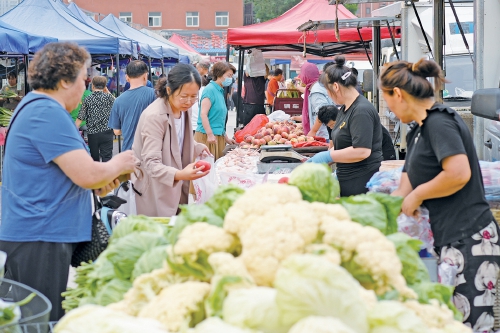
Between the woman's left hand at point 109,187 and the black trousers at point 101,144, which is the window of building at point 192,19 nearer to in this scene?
the black trousers at point 101,144

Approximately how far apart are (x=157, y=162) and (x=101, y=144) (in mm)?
7389

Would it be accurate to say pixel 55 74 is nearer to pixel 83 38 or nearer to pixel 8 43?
pixel 8 43

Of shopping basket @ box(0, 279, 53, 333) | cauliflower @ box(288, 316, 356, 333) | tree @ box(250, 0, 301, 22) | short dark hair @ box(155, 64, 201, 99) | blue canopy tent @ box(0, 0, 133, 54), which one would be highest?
tree @ box(250, 0, 301, 22)

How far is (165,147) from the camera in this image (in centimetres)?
459

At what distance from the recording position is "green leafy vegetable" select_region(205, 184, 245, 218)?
→ 7.59 ft

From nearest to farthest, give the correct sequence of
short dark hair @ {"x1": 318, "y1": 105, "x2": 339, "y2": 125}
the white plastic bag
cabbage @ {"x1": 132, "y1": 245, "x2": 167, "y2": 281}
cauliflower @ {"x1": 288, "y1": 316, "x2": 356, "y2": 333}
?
cauliflower @ {"x1": 288, "y1": 316, "x2": 356, "y2": 333}, cabbage @ {"x1": 132, "y1": 245, "x2": 167, "y2": 281}, the white plastic bag, short dark hair @ {"x1": 318, "y1": 105, "x2": 339, "y2": 125}

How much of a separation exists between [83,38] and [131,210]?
10567mm

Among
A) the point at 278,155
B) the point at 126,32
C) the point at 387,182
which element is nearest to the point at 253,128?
the point at 278,155

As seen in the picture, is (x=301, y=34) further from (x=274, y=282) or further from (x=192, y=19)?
(x=192, y=19)

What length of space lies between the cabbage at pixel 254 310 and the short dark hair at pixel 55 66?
1.74 metres

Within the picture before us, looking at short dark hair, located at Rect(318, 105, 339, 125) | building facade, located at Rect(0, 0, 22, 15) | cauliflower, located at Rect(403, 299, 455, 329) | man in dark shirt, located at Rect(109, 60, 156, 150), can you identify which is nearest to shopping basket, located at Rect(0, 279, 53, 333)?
cauliflower, located at Rect(403, 299, 455, 329)

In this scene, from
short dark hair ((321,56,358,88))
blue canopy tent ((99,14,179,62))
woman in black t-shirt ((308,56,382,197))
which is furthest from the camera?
blue canopy tent ((99,14,179,62))

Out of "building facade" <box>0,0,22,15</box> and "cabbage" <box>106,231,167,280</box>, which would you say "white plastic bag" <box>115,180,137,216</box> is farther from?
"building facade" <box>0,0,22,15</box>

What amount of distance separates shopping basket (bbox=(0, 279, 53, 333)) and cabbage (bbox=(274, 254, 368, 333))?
36.6 inches
